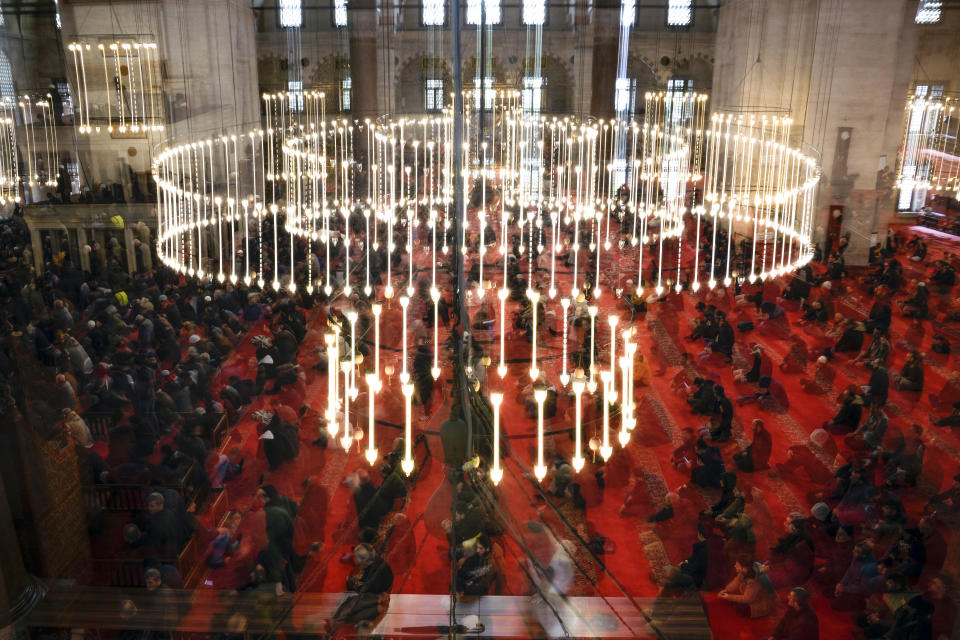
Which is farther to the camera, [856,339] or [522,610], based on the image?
[856,339]

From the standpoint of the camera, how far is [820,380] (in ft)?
35.6

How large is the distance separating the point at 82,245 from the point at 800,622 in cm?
1469

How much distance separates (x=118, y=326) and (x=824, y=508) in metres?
9.49

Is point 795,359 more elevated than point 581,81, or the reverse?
point 581,81

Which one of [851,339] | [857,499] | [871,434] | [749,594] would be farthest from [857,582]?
[851,339]

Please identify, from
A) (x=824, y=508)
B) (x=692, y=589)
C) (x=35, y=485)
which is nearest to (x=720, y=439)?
(x=824, y=508)

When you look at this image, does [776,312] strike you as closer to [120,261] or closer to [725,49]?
[725,49]

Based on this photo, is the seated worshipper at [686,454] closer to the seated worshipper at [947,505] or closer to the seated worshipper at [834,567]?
the seated worshipper at [834,567]

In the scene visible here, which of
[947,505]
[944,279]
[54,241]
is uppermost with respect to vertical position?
[54,241]

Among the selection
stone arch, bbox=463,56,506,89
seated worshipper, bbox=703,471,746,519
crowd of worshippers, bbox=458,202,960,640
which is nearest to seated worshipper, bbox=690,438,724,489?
crowd of worshippers, bbox=458,202,960,640

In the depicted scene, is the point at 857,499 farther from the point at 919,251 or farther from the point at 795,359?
the point at 919,251

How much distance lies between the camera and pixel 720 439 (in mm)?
9258

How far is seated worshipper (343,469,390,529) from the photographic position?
7.22 meters

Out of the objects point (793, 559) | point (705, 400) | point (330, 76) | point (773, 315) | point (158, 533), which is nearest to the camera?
point (158, 533)
